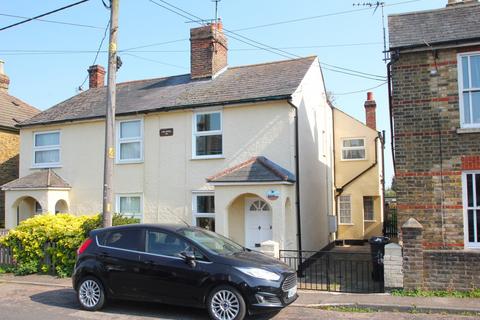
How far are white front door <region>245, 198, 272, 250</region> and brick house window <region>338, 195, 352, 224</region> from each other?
28.4ft

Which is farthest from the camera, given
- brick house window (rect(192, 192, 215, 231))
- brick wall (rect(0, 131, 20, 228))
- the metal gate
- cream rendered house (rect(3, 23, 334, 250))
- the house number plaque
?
brick wall (rect(0, 131, 20, 228))

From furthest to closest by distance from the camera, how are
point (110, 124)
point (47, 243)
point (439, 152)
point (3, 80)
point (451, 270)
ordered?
point (3, 80) < point (47, 243) < point (110, 124) < point (439, 152) < point (451, 270)

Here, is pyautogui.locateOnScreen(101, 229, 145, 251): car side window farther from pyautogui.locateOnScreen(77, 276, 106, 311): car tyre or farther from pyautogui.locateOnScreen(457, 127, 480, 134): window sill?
pyautogui.locateOnScreen(457, 127, 480, 134): window sill

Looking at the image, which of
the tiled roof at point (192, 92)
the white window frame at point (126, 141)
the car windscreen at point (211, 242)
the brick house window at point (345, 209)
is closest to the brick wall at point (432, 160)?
the car windscreen at point (211, 242)

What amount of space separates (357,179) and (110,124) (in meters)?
13.6

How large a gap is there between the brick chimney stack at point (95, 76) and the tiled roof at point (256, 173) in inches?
403

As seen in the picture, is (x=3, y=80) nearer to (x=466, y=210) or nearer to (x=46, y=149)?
(x=46, y=149)

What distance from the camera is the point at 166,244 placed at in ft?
28.1

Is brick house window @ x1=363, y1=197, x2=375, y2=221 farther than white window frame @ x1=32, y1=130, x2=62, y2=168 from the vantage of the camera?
Yes

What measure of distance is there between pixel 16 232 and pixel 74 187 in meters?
4.56

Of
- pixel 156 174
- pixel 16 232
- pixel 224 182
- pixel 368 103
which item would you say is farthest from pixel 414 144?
pixel 368 103

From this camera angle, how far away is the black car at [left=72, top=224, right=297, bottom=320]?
7.74 meters

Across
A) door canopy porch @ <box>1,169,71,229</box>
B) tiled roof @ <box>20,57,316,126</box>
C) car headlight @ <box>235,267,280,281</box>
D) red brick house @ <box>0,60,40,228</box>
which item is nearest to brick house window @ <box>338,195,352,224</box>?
tiled roof @ <box>20,57,316,126</box>

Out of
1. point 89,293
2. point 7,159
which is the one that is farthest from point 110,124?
point 7,159
